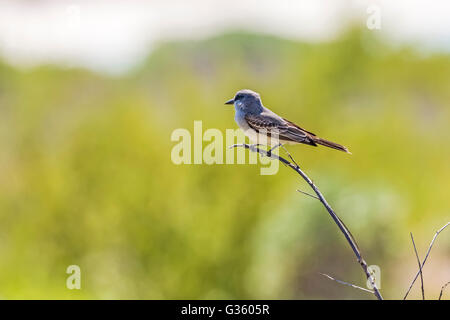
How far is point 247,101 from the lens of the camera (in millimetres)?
5730

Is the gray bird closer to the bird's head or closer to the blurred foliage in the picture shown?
the bird's head

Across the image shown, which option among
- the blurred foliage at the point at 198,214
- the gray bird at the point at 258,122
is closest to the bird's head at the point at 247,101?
the gray bird at the point at 258,122

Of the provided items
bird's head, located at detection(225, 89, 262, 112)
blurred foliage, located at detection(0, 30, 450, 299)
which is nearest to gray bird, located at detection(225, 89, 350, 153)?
bird's head, located at detection(225, 89, 262, 112)

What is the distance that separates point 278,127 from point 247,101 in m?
0.55

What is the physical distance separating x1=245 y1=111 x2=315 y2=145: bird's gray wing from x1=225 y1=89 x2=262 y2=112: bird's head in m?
0.08

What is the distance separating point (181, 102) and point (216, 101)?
983 millimetres

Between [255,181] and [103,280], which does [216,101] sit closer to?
[255,181]

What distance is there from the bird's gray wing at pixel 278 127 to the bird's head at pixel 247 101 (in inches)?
3.1

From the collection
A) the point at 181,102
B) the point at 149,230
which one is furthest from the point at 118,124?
the point at 149,230

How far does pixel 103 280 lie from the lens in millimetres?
14398

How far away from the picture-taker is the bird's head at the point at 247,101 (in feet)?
18.7

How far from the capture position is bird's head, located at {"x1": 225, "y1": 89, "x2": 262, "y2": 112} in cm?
570

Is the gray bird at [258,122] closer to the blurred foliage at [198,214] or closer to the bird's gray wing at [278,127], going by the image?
the bird's gray wing at [278,127]

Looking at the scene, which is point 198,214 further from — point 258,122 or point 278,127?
point 278,127
